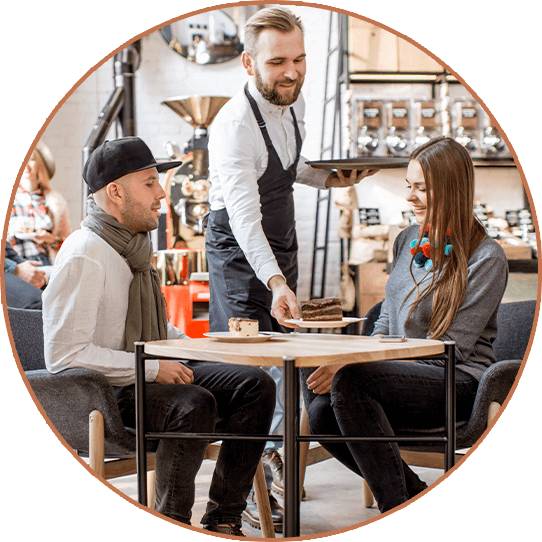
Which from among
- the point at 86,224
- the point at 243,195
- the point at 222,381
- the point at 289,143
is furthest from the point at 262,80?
the point at 222,381

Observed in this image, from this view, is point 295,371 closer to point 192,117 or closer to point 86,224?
point 86,224

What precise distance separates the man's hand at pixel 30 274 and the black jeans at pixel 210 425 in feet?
5.82

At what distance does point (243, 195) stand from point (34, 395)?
2.73ft

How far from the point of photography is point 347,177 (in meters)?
2.21

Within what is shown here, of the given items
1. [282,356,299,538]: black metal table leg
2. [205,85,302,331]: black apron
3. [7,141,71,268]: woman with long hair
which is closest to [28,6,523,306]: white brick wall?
[7,141,71,268]: woman with long hair

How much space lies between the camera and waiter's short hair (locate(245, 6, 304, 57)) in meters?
1.95

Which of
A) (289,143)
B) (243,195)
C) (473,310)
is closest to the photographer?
(473,310)

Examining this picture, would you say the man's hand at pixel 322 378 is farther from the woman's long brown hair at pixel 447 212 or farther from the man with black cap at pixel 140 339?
the woman's long brown hair at pixel 447 212

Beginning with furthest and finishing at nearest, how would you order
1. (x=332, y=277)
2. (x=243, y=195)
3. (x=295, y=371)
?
(x=332, y=277)
(x=243, y=195)
(x=295, y=371)

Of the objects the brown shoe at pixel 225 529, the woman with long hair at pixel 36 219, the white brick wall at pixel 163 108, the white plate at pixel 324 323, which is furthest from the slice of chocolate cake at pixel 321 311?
the white brick wall at pixel 163 108

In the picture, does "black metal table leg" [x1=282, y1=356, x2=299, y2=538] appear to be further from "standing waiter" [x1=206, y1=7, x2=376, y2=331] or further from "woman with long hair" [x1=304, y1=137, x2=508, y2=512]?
"standing waiter" [x1=206, y1=7, x2=376, y2=331]

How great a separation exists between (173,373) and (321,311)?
399 millimetres

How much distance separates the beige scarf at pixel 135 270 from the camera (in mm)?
1577

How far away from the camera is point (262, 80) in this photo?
2023 millimetres
